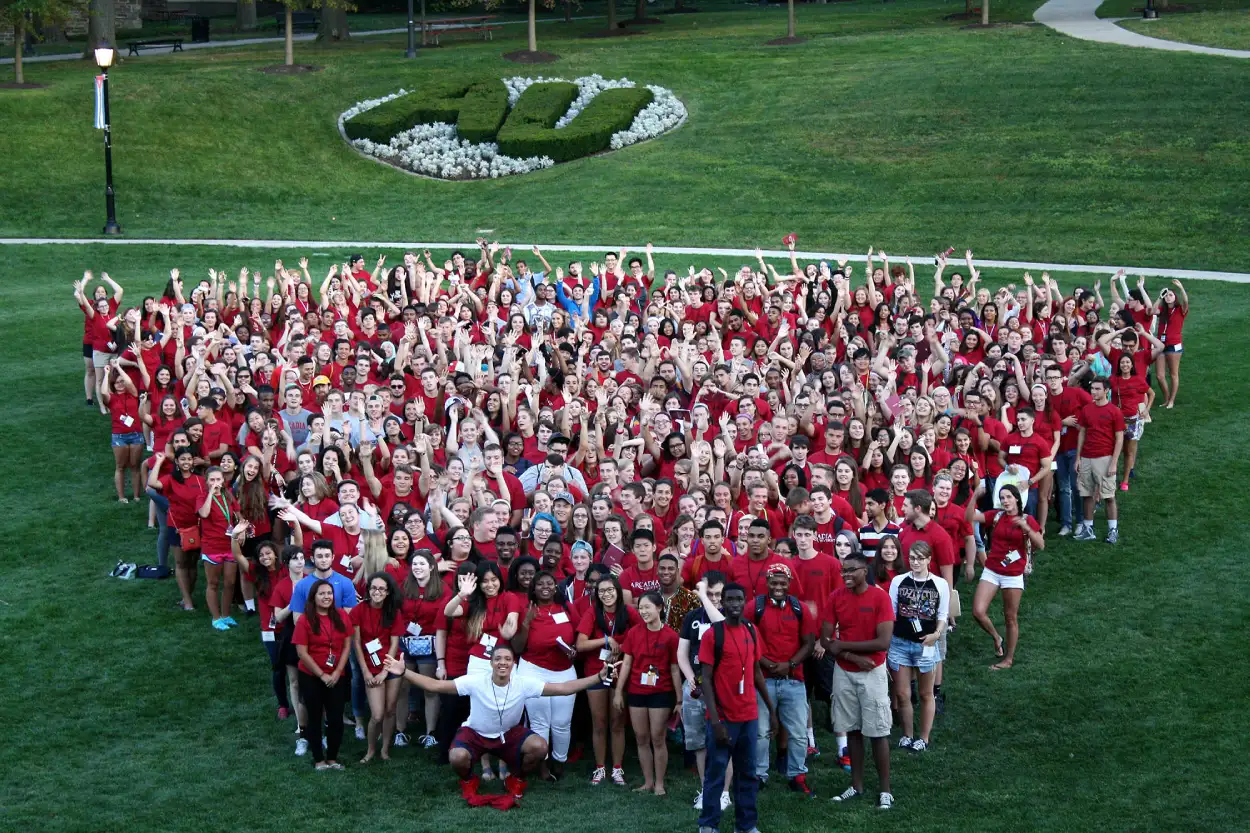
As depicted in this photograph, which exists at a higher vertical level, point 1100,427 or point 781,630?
point 1100,427

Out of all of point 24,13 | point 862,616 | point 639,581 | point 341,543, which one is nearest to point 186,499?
point 341,543

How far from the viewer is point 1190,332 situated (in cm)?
2155

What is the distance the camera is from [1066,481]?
14391mm

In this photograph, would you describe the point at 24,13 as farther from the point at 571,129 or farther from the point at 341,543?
the point at 341,543

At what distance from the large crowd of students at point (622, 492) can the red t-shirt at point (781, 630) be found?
18mm

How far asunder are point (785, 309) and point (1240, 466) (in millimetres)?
5607

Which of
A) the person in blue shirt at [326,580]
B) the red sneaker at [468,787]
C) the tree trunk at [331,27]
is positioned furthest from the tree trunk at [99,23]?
the red sneaker at [468,787]

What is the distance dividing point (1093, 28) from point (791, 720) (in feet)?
125

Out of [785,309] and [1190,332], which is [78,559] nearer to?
[785,309]

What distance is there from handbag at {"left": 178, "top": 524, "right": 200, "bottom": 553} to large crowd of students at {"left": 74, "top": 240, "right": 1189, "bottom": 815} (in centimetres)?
4

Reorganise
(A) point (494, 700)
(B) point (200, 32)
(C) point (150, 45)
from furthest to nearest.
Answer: (B) point (200, 32), (C) point (150, 45), (A) point (494, 700)

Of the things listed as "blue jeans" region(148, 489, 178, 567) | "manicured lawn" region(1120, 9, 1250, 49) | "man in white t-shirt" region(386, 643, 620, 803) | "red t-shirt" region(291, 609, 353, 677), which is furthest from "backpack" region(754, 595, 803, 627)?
"manicured lawn" region(1120, 9, 1250, 49)

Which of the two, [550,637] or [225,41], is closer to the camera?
[550,637]

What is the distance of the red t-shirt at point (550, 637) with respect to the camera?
966 centimetres
